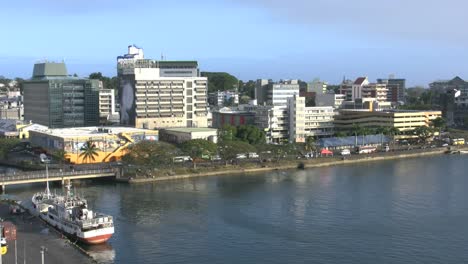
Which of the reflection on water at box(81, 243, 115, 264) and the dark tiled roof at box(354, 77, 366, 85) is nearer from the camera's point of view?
the reflection on water at box(81, 243, 115, 264)

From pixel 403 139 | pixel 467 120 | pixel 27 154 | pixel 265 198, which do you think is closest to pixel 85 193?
pixel 265 198

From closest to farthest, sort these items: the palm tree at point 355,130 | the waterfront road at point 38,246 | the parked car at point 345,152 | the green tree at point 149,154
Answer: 1. the waterfront road at point 38,246
2. the green tree at point 149,154
3. the parked car at point 345,152
4. the palm tree at point 355,130

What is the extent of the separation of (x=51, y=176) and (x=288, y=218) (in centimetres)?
998

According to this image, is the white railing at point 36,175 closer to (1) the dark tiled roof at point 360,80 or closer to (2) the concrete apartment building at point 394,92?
(1) the dark tiled roof at point 360,80

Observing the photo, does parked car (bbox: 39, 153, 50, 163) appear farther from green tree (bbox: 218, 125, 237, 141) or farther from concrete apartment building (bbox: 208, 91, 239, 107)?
concrete apartment building (bbox: 208, 91, 239, 107)

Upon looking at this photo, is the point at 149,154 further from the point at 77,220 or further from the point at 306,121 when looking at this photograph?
the point at 306,121

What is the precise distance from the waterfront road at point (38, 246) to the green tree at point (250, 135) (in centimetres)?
1748

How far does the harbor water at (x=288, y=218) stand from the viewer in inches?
571

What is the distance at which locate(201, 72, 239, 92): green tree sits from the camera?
224ft

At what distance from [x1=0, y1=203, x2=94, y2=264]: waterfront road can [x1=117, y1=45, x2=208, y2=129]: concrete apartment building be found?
19.2 metres

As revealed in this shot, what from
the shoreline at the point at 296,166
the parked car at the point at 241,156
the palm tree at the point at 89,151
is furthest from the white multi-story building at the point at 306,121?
the palm tree at the point at 89,151

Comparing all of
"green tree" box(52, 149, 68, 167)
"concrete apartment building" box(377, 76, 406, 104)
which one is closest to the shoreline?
"green tree" box(52, 149, 68, 167)

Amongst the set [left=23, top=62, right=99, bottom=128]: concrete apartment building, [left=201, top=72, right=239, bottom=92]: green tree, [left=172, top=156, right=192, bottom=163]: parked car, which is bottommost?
[left=172, top=156, right=192, bottom=163]: parked car

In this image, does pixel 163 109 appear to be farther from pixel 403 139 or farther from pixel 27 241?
pixel 27 241
